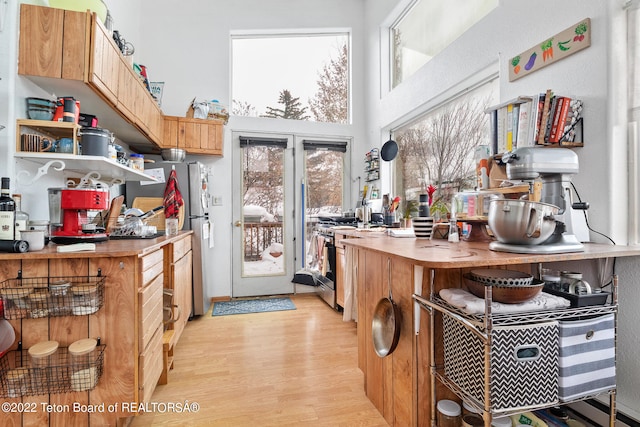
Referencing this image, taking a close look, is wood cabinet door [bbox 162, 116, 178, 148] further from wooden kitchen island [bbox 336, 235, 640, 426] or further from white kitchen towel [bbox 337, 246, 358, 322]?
wooden kitchen island [bbox 336, 235, 640, 426]

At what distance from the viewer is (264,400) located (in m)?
1.96

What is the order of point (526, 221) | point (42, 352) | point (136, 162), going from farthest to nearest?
point (136, 162), point (42, 352), point (526, 221)

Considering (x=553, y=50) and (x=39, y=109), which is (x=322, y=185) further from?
(x=39, y=109)

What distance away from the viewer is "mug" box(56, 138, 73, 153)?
1.87m

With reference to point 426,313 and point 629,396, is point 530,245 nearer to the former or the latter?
point 426,313

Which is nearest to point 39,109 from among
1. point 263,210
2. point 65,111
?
point 65,111

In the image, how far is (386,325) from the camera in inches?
65.4

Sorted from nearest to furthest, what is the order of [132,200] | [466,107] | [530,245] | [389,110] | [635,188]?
[530,245] < [635,188] < [466,107] < [132,200] < [389,110]

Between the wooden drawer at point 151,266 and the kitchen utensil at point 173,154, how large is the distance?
1.96m

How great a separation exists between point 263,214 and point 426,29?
2894 mm

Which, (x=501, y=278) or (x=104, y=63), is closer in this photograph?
(x=501, y=278)

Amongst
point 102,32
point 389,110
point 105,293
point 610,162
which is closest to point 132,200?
point 102,32

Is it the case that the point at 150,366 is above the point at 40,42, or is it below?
below

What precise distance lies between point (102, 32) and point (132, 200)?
6.07 feet
